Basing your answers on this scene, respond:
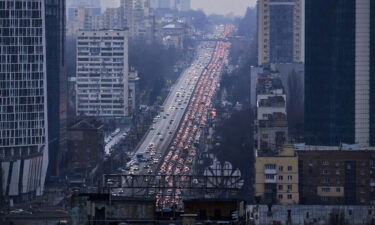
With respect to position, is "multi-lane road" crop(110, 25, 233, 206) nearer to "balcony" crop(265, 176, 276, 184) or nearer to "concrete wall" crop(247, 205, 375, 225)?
"balcony" crop(265, 176, 276, 184)

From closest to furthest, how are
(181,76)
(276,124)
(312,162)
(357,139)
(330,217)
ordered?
(330,217), (312,162), (357,139), (276,124), (181,76)

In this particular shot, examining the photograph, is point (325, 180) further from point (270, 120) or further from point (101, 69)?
point (101, 69)

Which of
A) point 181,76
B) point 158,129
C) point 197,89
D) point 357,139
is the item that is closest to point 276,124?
point 357,139

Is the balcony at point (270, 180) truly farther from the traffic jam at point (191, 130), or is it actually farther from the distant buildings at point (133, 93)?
the distant buildings at point (133, 93)

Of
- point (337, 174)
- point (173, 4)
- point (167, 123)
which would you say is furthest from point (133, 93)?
point (173, 4)

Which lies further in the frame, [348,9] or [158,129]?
[158,129]

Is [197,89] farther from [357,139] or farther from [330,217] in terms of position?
[330,217]

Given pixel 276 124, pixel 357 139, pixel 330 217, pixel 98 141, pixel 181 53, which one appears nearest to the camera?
pixel 330 217
